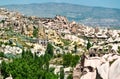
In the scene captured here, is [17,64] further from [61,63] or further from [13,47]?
[13,47]

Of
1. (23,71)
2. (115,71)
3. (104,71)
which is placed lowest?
(23,71)

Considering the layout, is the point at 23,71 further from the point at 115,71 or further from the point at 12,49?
the point at 115,71

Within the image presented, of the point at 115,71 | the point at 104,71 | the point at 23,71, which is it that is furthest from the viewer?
the point at 23,71

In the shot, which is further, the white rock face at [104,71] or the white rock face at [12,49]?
the white rock face at [12,49]

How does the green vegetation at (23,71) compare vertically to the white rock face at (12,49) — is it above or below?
above

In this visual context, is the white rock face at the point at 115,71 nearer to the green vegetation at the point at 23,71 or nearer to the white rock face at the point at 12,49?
the green vegetation at the point at 23,71

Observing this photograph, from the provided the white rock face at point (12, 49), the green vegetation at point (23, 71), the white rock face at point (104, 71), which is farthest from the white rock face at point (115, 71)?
the white rock face at point (12, 49)

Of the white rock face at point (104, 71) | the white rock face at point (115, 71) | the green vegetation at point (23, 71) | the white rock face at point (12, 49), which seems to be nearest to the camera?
the white rock face at point (115, 71)

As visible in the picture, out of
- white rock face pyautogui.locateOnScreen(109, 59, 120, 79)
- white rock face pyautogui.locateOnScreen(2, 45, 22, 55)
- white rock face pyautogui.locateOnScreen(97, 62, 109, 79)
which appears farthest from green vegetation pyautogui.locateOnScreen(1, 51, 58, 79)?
white rock face pyautogui.locateOnScreen(109, 59, 120, 79)

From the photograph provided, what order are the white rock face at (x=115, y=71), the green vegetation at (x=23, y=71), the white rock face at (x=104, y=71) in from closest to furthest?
the white rock face at (x=115, y=71)
the white rock face at (x=104, y=71)
the green vegetation at (x=23, y=71)

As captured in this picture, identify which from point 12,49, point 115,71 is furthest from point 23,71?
point 115,71

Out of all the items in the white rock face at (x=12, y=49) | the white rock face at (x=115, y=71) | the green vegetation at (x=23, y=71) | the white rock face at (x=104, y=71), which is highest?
the white rock face at (x=115, y=71)
